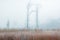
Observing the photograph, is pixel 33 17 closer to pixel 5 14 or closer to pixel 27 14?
pixel 27 14

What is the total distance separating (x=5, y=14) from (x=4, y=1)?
0.96 ft

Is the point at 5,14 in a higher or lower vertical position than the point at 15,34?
higher

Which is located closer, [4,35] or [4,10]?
[4,35]

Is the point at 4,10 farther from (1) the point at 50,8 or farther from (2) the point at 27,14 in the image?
(1) the point at 50,8

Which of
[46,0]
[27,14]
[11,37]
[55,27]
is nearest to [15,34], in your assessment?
[11,37]

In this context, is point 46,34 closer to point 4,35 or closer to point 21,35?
point 21,35

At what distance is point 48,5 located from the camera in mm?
3580

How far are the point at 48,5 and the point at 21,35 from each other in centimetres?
96

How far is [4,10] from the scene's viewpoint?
3557 millimetres

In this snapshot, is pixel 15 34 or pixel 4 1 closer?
pixel 15 34

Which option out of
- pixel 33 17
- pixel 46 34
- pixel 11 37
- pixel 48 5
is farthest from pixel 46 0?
pixel 11 37

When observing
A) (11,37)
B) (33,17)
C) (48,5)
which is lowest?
(11,37)

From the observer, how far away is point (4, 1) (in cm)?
355

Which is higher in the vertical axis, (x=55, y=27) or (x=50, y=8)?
(x=50, y=8)
